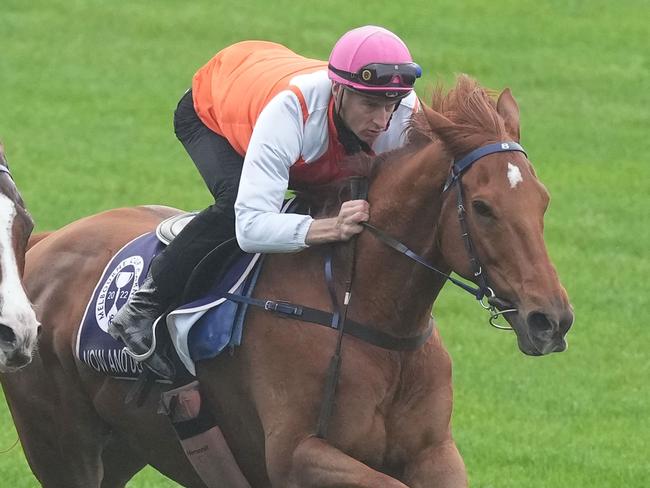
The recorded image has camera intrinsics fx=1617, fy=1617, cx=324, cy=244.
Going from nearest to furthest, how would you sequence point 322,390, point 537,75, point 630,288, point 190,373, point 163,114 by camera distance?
1. point 322,390
2. point 190,373
3. point 630,288
4. point 163,114
5. point 537,75

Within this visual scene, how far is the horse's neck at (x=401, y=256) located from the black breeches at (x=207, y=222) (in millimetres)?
631

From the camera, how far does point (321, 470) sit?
621 centimetres

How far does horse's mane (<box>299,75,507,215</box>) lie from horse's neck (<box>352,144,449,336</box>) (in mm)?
67

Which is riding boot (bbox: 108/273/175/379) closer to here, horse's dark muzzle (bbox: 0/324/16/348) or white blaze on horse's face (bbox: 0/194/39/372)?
white blaze on horse's face (bbox: 0/194/39/372)

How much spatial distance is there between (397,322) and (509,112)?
94 cm

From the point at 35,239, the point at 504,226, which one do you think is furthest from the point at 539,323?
the point at 35,239

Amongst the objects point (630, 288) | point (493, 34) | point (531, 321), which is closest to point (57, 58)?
point (493, 34)

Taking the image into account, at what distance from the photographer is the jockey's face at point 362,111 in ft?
20.9

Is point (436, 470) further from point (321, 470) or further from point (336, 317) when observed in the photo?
point (336, 317)

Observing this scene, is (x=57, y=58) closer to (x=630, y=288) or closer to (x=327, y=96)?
(x=630, y=288)

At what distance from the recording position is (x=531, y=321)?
5.74 meters

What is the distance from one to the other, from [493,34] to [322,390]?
20142 millimetres

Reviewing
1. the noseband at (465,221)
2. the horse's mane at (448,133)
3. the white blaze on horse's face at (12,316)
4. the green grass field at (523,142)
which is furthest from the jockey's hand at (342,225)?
the green grass field at (523,142)

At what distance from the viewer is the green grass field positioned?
1105 centimetres
